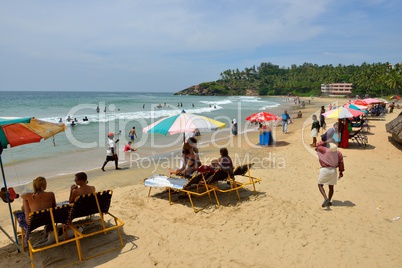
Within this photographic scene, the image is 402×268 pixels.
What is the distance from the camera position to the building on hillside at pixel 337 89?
94.4 metres

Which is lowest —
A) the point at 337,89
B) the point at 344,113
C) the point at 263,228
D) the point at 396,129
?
the point at 263,228

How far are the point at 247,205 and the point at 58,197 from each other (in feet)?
16.8

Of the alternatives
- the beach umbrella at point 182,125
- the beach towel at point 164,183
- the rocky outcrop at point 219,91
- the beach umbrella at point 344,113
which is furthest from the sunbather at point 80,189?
the rocky outcrop at point 219,91

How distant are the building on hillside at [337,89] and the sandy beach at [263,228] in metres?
96.8

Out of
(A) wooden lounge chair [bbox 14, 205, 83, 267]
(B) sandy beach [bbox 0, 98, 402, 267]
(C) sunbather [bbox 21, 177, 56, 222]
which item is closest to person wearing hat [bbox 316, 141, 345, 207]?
(B) sandy beach [bbox 0, 98, 402, 267]

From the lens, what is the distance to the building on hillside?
310 ft

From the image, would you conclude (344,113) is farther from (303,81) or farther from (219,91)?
(219,91)

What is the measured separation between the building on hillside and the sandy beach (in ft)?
318

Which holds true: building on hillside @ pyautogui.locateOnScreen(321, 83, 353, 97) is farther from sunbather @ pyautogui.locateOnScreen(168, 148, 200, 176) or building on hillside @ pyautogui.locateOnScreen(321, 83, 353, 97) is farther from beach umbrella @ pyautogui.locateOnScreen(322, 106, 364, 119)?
sunbather @ pyautogui.locateOnScreen(168, 148, 200, 176)

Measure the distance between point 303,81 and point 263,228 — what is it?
12763cm

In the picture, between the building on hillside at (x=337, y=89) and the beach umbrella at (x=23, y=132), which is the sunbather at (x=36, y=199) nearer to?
the beach umbrella at (x=23, y=132)

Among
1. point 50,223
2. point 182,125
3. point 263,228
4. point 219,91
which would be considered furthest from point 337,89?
point 50,223

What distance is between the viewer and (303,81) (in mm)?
122812

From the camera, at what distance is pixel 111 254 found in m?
4.55
